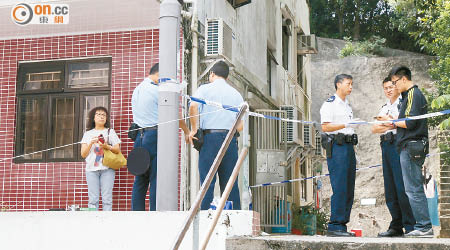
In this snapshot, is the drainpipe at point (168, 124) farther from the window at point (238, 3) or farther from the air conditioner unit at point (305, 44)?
the air conditioner unit at point (305, 44)

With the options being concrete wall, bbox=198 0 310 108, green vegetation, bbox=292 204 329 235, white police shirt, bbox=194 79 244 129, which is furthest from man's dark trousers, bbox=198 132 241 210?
green vegetation, bbox=292 204 329 235

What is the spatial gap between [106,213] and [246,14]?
713 centimetres

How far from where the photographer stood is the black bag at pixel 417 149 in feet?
20.2

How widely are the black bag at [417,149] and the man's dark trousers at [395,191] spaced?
362mm

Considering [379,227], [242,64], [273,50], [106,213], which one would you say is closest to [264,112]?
[242,64]

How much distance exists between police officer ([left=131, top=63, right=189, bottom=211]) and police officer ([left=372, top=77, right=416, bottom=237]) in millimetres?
2185

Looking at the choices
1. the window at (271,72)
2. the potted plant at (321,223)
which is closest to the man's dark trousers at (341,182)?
the window at (271,72)

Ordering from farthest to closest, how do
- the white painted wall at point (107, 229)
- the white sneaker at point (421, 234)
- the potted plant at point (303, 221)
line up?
the potted plant at point (303, 221)
the white sneaker at point (421, 234)
the white painted wall at point (107, 229)

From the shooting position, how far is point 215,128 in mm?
6562

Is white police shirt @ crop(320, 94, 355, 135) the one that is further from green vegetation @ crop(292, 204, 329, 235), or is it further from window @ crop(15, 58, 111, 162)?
green vegetation @ crop(292, 204, 329, 235)

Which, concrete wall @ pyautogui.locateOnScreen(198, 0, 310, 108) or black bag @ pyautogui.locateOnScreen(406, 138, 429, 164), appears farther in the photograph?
concrete wall @ pyautogui.locateOnScreen(198, 0, 310, 108)

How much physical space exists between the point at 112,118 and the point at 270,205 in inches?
171

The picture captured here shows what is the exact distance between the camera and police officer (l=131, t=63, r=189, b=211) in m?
7.08

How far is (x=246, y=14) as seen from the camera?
473 inches
